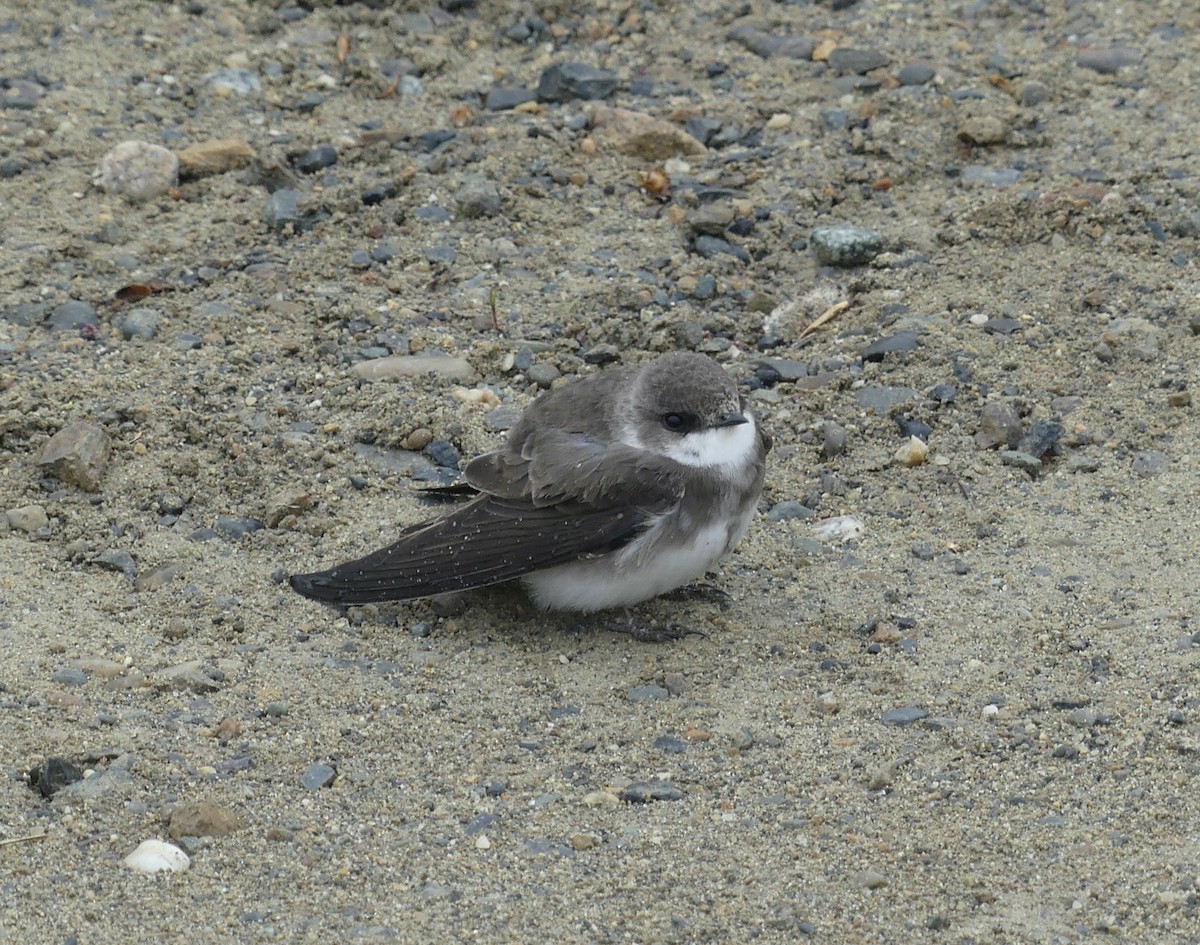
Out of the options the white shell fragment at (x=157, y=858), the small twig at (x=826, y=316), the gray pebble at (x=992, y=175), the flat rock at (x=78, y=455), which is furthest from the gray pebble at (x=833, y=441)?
the white shell fragment at (x=157, y=858)

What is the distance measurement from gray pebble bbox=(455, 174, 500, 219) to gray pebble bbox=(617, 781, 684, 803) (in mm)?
3565

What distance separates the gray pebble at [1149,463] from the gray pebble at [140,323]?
12.4ft

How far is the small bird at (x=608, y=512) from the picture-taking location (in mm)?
5301

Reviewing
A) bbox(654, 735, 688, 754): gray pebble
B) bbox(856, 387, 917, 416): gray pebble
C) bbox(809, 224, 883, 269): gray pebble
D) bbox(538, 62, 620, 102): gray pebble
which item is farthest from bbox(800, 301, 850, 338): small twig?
bbox(654, 735, 688, 754): gray pebble

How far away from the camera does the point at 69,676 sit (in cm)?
489

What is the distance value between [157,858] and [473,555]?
1556 millimetres

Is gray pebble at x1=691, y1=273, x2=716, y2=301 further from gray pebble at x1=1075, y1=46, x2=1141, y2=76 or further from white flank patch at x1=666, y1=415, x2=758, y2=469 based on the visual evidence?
gray pebble at x1=1075, y1=46, x2=1141, y2=76

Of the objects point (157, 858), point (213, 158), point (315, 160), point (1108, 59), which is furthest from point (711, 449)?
point (1108, 59)

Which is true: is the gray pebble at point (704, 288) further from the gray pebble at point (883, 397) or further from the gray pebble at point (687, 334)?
the gray pebble at point (883, 397)

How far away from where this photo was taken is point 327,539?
226 inches

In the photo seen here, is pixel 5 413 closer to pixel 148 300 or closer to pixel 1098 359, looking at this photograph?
pixel 148 300

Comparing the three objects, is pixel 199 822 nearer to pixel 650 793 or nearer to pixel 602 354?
pixel 650 793

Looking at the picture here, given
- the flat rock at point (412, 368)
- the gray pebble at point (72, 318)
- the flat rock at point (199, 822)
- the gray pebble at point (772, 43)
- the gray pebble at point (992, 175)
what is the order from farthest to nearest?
the gray pebble at point (772, 43) < the gray pebble at point (992, 175) < the gray pebble at point (72, 318) < the flat rock at point (412, 368) < the flat rock at point (199, 822)

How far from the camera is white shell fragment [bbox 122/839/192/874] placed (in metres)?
4.11
